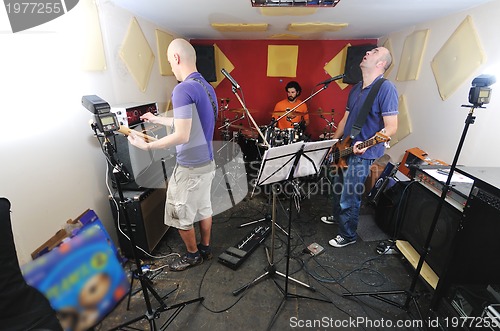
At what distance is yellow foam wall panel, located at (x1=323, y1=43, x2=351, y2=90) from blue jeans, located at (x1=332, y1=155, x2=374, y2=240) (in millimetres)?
2291

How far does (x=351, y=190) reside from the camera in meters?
2.10

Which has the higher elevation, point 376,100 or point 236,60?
point 236,60

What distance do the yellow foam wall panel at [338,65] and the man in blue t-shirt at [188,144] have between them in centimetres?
283

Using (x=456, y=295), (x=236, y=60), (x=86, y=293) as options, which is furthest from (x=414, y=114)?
(x=86, y=293)

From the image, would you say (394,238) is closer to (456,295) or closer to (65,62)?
(456,295)

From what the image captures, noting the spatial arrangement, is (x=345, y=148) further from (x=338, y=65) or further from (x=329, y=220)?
(x=338, y=65)

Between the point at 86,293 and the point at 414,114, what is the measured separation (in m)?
3.49

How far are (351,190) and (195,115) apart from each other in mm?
1457

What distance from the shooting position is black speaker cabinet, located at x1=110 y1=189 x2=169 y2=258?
1903 millimetres

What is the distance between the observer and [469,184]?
1.66 metres

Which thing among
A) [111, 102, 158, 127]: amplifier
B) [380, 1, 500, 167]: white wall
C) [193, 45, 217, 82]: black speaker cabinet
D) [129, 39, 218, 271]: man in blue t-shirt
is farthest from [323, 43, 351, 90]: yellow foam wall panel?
[111, 102, 158, 127]: amplifier

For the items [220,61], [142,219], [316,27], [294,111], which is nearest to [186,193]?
[142,219]

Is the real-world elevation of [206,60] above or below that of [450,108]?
above

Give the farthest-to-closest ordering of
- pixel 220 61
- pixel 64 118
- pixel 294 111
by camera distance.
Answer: pixel 220 61
pixel 294 111
pixel 64 118
